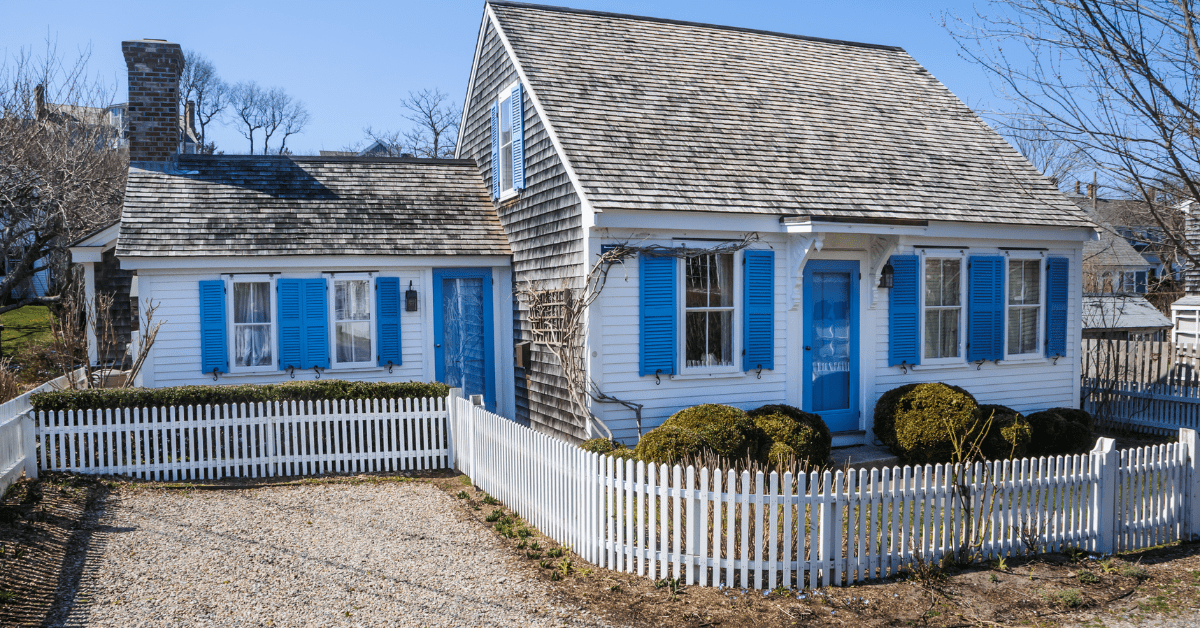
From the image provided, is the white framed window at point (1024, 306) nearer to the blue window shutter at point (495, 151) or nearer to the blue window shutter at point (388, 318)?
the blue window shutter at point (495, 151)

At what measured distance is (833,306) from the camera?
11.2 meters

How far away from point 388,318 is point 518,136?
10.7 ft

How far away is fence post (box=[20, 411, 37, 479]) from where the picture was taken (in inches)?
349

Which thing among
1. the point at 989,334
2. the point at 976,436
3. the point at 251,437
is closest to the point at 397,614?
the point at 251,437

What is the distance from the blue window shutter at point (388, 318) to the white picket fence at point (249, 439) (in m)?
1.66

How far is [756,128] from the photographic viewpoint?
39.5 ft

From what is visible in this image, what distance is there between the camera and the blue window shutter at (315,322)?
38.1ft

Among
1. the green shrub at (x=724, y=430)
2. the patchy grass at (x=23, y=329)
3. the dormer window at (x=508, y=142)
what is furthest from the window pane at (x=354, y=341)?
the patchy grass at (x=23, y=329)

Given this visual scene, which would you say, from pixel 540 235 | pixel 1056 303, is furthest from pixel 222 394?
pixel 1056 303

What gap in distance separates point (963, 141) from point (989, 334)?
358 cm

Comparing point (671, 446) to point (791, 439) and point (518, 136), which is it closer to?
point (791, 439)

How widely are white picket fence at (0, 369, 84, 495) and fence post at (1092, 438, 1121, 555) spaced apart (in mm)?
10119

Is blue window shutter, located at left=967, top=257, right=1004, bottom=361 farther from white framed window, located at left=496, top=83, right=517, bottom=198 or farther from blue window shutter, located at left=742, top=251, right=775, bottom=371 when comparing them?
white framed window, located at left=496, top=83, right=517, bottom=198

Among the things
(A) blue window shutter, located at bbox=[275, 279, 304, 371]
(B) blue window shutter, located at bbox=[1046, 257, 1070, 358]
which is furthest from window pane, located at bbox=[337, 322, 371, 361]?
(B) blue window shutter, located at bbox=[1046, 257, 1070, 358]
